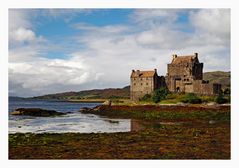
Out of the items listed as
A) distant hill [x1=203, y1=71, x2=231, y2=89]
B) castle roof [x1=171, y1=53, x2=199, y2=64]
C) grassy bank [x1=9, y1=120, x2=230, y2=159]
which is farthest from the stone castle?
grassy bank [x1=9, y1=120, x2=230, y2=159]

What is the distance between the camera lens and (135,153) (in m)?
13.2

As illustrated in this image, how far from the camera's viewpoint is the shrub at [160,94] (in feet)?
89.0

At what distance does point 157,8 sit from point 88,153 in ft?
20.5

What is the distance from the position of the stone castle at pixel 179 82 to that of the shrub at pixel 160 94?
1.70 ft

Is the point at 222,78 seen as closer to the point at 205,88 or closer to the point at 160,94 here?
the point at 205,88

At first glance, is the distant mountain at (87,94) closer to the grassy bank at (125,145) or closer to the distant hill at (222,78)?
the grassy bank at (125,145)

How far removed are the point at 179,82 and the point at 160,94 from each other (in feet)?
6.31

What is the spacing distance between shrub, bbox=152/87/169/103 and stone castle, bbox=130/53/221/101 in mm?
517

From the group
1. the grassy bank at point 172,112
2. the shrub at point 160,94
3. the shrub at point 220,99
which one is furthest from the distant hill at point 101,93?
the shrub at point 160,94

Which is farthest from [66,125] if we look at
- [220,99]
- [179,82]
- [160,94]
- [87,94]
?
[179,82]

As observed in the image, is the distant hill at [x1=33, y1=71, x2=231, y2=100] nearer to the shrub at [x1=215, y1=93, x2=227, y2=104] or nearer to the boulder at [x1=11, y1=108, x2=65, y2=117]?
the shrub at [x1=215, y1=93, x2=227, y2=104]

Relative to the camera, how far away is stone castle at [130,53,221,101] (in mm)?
25859
